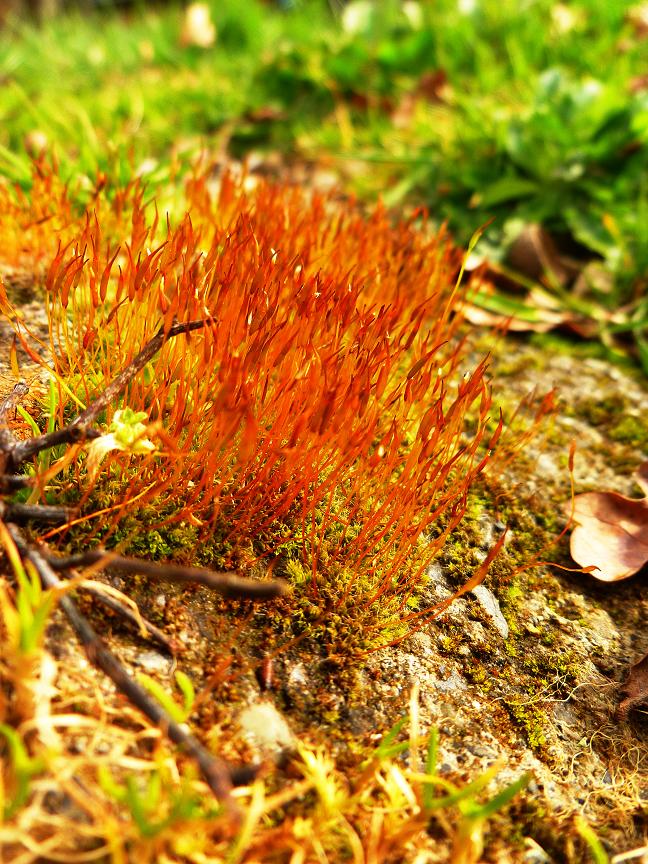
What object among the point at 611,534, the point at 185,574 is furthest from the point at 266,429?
the point at 611,534

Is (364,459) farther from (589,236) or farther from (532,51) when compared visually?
(532,51)

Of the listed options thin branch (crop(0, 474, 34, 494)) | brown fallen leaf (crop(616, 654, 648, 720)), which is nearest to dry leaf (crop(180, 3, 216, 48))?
thin branch (crop(0, 474, 34, 494))

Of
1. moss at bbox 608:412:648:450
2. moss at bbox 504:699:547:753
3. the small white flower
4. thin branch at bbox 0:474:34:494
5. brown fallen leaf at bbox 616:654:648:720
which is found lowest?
moss at bbox 504:699:547:753

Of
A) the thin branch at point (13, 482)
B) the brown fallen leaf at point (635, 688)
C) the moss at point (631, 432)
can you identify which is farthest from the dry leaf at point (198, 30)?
the brown fallen leaf at point (635, 688)

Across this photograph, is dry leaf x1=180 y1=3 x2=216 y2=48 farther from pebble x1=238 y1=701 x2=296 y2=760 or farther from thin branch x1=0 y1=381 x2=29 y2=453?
pebble x1=238 y1=701 x2=296 y2=760

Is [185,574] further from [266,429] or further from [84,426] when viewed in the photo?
[266,429]

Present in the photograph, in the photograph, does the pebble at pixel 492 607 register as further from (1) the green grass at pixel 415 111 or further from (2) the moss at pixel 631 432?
(1) the green grass at pixel 415 111
